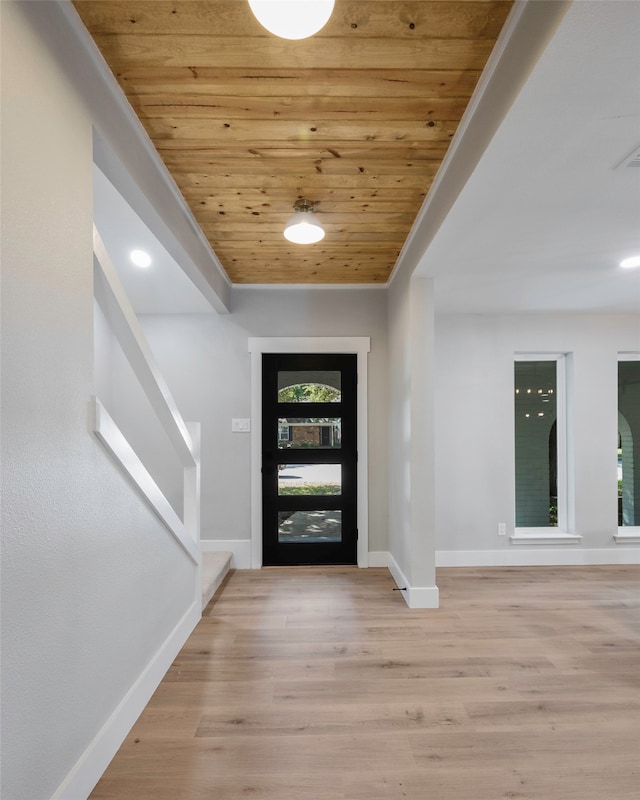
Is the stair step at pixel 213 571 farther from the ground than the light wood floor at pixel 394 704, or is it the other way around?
the stair step at pixel 213 571

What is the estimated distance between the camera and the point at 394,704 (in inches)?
80.7

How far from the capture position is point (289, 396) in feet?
13.5

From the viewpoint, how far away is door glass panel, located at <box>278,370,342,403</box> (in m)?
4.12

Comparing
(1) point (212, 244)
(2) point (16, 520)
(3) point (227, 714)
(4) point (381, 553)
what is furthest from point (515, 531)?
(2) point (16, 520)

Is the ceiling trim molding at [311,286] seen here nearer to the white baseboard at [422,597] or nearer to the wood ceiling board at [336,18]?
the white baseboard at [422,597]

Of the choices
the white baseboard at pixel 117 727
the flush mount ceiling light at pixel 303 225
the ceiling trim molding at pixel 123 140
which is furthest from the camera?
the flush mount ceiling light at pixel 303 225

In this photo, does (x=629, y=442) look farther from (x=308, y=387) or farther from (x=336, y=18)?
(x=336, y=18)

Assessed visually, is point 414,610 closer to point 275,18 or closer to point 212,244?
point 212,244

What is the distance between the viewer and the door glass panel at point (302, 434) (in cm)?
410

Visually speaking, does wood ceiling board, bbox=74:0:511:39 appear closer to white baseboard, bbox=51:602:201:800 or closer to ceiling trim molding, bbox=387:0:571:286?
ceiling trim molding, bbox=387:0:571:286

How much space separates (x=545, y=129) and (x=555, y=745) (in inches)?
87.5

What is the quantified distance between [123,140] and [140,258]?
3.49 feet

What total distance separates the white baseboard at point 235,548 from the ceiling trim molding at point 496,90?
9.64 ft

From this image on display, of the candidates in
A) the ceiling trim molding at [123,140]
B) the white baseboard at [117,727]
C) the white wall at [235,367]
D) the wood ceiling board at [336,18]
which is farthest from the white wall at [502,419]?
the wood ceiling board at [336,18]
